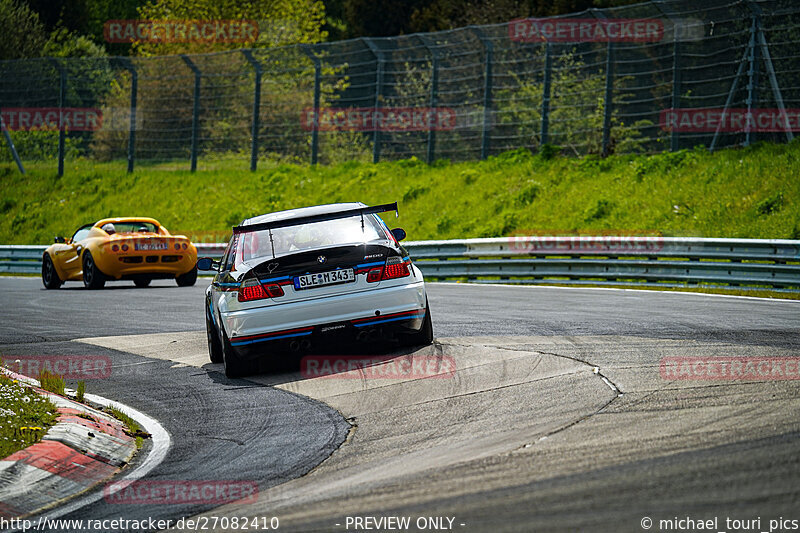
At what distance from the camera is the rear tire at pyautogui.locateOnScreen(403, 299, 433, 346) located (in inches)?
388

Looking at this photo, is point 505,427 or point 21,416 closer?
point 505,427

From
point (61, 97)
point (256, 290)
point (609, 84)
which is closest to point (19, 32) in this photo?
point (61, 97)

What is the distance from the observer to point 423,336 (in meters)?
9.93

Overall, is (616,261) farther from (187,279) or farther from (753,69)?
(187,279)

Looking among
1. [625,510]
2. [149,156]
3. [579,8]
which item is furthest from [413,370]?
[579,8]

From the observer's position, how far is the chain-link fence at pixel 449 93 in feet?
72.6

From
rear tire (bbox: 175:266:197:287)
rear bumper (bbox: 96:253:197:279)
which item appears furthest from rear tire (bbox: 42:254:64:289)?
rear tire (bbox: 175:266:197:287)

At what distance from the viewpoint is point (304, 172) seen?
106 ft

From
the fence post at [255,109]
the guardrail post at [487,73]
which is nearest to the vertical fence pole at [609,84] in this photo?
the guardrail post at [487,73]

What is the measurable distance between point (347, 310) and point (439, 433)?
9.76 ft

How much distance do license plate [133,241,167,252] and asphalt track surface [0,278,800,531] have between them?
22.6 ft

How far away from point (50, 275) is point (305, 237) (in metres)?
12.9

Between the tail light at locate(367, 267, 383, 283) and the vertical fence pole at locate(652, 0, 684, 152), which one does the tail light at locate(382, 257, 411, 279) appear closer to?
the tail light at locate(367, 267, 383, 283)

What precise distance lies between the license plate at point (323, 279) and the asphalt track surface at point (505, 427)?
80 cm
